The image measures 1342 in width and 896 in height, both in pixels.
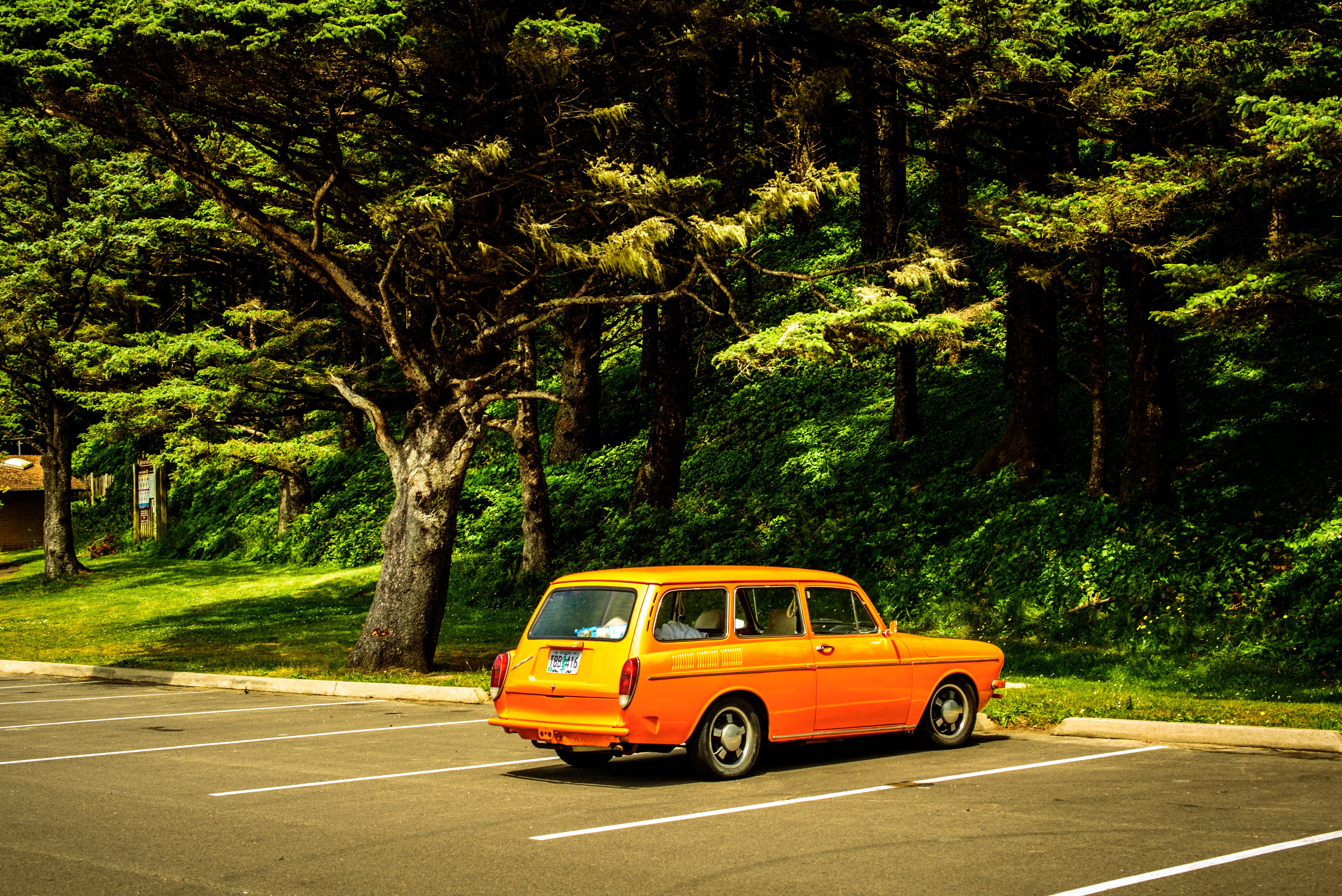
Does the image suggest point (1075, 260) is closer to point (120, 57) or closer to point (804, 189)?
point (804, 189)

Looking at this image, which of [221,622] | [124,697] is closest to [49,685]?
[124,697]

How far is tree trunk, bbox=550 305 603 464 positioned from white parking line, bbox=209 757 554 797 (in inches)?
777

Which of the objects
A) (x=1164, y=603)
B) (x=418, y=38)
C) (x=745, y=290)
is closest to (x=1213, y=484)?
(x=1164, y=603)

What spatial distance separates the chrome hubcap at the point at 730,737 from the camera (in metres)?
8.77

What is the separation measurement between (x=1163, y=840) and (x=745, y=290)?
28915 millimetres

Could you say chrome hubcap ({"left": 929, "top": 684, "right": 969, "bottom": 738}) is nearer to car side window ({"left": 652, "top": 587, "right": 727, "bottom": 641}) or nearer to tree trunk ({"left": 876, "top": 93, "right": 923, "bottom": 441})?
car side window ({"left": 652, "top": 587, "right": 727, "bottom": 641})

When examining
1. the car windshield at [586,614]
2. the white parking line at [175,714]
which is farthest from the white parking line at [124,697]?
the car windshield at [586,614]

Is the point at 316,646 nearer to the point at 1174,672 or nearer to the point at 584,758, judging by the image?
the point at 584,758

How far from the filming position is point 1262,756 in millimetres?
9688

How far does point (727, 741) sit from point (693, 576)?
1.34 meters

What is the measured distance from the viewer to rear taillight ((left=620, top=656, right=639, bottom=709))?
835 centimetres

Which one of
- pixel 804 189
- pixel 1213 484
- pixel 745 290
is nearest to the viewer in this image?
pixel 804 189

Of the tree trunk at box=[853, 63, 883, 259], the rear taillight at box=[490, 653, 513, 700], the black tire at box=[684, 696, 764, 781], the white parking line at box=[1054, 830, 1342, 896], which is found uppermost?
the tree trunk at box=[853, 63, 883, 259]

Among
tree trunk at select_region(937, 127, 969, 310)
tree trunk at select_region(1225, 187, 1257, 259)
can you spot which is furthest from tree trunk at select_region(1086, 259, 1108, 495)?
tree trunk at select_region(1225, 187, 1257, 259)
